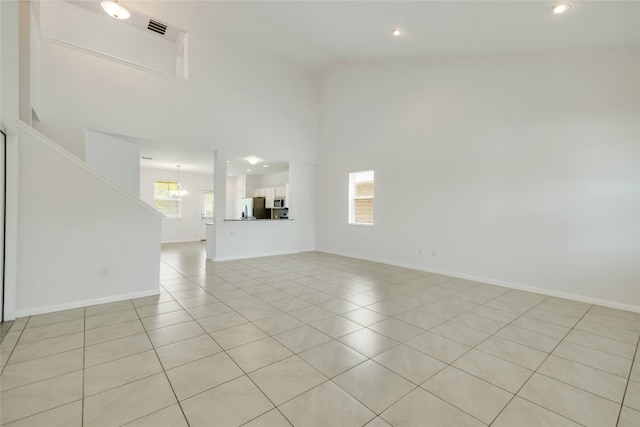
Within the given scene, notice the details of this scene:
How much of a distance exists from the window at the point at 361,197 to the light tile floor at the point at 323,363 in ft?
10.1

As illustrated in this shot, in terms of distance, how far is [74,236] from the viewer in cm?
321

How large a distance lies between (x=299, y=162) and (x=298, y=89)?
1.91m

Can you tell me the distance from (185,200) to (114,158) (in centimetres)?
510

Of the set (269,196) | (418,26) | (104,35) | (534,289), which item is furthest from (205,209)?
(534,289)

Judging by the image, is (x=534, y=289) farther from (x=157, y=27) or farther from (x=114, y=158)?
(x=157, y=27)

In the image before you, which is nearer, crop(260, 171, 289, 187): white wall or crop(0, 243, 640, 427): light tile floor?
crop(0, 243, 640, 427): light tile floor

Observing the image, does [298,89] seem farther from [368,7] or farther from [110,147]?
[110,147]

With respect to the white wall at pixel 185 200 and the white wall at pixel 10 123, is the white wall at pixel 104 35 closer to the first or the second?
the white wall at pixel 10 123

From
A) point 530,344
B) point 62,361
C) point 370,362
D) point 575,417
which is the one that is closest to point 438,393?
point 370,362

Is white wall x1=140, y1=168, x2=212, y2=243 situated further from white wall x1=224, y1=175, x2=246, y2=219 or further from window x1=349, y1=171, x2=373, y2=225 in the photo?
window x1=349, y1=171, x2=373, y2=225

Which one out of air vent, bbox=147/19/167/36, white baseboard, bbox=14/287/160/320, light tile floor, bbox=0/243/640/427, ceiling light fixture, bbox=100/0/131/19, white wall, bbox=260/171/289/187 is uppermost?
air vent, bbox=147/19/167/36

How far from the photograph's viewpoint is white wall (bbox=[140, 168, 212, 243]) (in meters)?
9.14

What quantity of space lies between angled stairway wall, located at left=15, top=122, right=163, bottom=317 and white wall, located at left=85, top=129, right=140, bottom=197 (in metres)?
1.43

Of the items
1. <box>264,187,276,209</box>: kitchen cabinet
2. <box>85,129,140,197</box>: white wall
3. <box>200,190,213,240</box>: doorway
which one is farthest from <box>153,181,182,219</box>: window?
<box>85,129,140,197</box>: white wall
